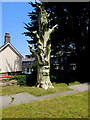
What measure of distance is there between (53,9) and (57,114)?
16.0 meters

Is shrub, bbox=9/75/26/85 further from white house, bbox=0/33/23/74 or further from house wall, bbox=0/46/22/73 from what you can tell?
house wall, bbox=0/46/22/73

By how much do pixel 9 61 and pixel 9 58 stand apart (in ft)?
2.29

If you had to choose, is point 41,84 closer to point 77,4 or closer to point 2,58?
point 77,4

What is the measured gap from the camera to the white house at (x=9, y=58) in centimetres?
2464

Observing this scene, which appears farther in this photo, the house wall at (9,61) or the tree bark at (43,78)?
the house wall at (9,61)

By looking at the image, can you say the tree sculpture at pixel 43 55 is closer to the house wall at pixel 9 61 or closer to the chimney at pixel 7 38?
the house wall at pixel 9 61

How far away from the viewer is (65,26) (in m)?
15.9

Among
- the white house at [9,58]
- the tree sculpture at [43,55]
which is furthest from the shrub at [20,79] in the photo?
the white house at [9,58]

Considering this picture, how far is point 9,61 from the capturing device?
25.9m

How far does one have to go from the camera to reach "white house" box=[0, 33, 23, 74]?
2464cm

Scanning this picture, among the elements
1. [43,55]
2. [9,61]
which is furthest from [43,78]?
[9,61]

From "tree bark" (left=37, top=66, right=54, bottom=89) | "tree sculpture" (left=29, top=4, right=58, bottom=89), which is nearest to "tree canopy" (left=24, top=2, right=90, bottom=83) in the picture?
"tree sculpture" (left=29, top=4, right=58, bottom=89)

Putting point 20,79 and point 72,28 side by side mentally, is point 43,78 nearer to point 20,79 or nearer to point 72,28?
point 20,79

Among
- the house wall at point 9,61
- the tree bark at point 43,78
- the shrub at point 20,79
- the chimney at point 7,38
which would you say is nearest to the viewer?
the tree bark at point 43,78
